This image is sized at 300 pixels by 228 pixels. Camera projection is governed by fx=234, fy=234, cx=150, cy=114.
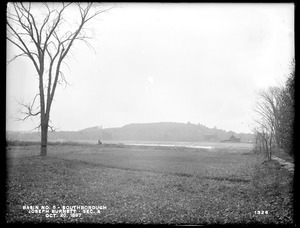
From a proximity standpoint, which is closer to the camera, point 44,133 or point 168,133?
point 44,133

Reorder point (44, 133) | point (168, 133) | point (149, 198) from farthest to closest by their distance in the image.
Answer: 1. point (168, 133)
2. point (44, 133)
3. point (149, 198)

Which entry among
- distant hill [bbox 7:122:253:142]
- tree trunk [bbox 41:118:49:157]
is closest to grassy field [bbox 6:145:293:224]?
tree trunk [bbox 41:118:49:157]

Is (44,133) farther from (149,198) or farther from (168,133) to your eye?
(168,133)

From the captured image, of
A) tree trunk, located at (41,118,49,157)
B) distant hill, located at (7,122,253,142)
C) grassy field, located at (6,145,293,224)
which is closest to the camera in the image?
grassy field, located at (6,145,293,224)

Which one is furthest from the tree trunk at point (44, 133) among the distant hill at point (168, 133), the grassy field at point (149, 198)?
the distant hill at point (168, 133)

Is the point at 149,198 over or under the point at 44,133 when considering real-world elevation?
under

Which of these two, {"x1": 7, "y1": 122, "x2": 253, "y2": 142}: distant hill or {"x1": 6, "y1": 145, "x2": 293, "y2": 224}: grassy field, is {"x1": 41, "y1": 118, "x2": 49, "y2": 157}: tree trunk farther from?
{"x1": 7, "y1": 122, "x2": 253, "y2": 142}: distant hill

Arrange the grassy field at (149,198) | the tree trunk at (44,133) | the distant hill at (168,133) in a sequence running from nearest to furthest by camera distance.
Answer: the grassy field at (149,198)
the tree trunk at (44,133)
the distant hill at (168,133)

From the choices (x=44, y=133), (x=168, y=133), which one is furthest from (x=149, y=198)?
(x=168, y=133)

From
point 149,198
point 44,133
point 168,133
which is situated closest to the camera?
point 149,198

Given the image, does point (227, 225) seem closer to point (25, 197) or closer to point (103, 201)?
point (103, 201)

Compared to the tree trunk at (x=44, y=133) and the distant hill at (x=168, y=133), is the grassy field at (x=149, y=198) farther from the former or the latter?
the distant hill at (x=168, y=133)
